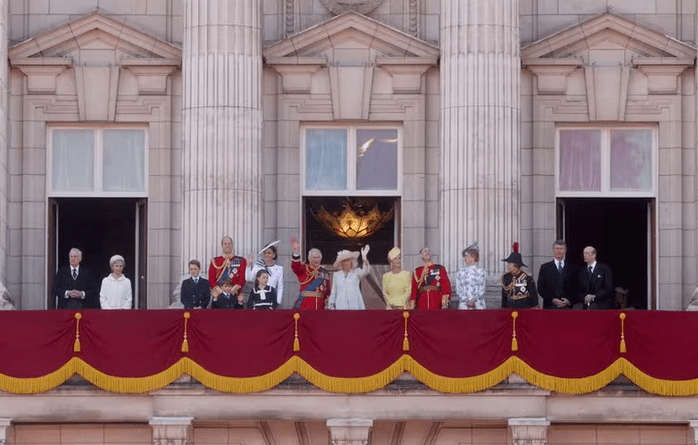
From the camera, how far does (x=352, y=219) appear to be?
5288cm

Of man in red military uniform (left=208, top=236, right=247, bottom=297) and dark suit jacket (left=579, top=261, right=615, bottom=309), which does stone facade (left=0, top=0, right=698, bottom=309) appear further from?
dark suit jacket (left=579, top=261, right=615, bottom=309)

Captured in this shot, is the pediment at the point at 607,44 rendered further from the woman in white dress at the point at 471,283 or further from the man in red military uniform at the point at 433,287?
the man in red military uniform at the point at 433,287

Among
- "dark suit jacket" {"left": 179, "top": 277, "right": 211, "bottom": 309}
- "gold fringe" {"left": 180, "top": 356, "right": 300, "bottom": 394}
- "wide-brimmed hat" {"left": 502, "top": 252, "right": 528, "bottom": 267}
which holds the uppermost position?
"wide-brimmed hat" {"left": 502, "top": 252, "right": 528, "bottom": 267}

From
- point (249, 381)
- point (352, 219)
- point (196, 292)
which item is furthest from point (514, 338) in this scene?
point (352, 219)

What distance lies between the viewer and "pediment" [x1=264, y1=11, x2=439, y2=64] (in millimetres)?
52438

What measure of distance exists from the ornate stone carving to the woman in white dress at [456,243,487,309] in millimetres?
6867

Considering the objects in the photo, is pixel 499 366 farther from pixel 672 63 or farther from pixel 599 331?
pixel 672 63

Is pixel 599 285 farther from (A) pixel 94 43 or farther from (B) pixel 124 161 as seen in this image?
(A) pixel 94 43

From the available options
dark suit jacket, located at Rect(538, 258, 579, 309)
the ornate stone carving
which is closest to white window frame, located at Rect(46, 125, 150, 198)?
the ornate stone carving

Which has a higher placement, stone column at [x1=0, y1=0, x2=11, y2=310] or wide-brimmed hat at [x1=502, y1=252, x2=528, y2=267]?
stone column at [x1=0, y1=0, x2=11, y2=310]

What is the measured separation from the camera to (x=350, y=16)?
52469mm

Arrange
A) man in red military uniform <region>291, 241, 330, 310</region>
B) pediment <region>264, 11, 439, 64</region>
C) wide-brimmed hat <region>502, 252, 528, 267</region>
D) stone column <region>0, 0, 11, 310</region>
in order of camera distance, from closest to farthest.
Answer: wide-brimmed hat <region>502, 252, 528, 267</region>
man in red military uniform <region>291, 241, 330, 310</region>
stone column <region>0, 0, 11, 310</region>
pediment <region>264, 11, 439, 64</region>

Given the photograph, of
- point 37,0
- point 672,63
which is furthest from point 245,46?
point 672,63

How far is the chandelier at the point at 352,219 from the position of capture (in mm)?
52844
